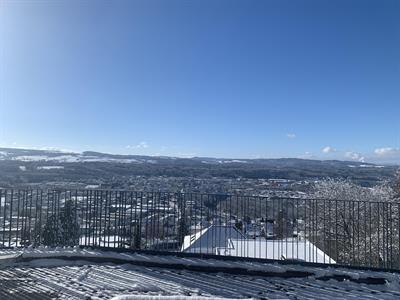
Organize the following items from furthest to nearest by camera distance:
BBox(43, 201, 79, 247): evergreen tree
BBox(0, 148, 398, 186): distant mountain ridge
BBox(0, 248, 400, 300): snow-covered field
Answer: BBox(0, 148, 398, 186): distant mountain ridge → BBox(43, 201, 79, 247): evergreen tree → BBox(0, 248, 400, 300): snow-covered field

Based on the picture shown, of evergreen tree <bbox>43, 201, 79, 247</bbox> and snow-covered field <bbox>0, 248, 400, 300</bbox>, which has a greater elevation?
evergreen tree <bbox>43, 201, 79, 247</bbox>

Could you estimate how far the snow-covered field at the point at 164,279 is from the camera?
17.4 feet

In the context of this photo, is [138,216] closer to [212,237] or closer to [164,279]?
[212,237]

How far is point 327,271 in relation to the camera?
6473 mm

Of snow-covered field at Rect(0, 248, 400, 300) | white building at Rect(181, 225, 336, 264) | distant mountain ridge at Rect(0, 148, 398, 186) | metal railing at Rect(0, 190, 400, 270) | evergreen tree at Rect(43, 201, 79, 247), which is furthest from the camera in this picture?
distant mountain ridge at Rect(0, 148, 398, 186)

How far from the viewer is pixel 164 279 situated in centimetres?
600

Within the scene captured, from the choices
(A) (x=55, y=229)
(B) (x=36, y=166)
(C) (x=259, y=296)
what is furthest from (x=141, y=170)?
(C) (x=259, y=296)

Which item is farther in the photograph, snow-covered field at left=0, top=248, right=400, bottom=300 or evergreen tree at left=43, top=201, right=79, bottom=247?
evergreen tree at left=43, top=201, right=79, bottom=247

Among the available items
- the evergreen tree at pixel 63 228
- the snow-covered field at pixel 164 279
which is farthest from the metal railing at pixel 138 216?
the snow-covered field at pixel 164 279

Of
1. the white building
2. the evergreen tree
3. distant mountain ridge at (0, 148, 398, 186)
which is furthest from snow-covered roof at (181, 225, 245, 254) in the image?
distant mountain ridge at (0, 148, 398, 186)

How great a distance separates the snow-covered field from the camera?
530 centimetres

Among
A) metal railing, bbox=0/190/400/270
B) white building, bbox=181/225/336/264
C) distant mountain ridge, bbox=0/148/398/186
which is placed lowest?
white building, bbox=181/225/336/264

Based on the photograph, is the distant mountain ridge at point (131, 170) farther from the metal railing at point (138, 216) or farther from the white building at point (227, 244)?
the white building at point (227, 244)

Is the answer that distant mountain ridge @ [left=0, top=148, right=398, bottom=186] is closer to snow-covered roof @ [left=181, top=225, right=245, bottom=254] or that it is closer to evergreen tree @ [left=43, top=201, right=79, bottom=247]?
evergreen tree @ [left=43, top=201, right=79, bottom=247]
